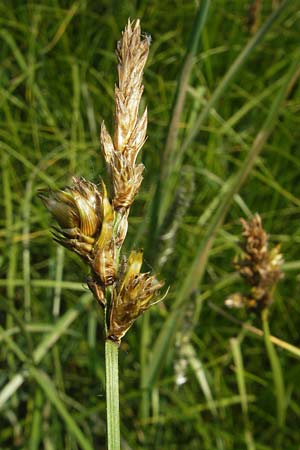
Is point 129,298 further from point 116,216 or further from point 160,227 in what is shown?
point 160,227

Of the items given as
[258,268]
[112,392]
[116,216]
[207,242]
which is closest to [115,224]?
[116,216]

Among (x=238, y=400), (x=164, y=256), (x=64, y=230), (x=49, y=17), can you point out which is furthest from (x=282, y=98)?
(x=49, y=17)

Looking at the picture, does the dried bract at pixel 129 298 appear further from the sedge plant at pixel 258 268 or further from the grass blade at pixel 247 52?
the grass blade at pixel 247 52

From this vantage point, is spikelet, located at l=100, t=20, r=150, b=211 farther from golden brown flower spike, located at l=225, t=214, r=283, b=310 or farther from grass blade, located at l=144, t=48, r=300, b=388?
grass blade, located at l=144, t=48, r=300, b=388

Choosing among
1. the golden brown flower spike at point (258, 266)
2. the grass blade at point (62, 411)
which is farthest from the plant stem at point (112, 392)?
the grass blade at point (62, 411)

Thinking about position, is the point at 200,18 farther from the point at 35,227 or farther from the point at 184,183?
the point at 35,227

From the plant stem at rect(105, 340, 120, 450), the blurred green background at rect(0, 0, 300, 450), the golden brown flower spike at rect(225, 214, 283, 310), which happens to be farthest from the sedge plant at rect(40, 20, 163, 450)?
the blurred green background at rect(0, 0, 300, 450)
